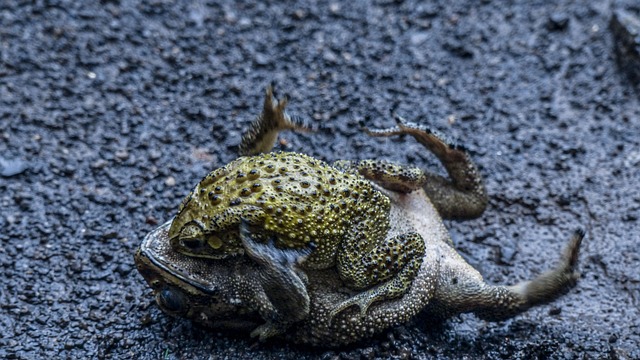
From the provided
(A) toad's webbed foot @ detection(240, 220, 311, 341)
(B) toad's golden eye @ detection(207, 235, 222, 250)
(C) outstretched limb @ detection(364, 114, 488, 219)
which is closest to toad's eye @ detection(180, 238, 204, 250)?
(B) toad's golden eye @ detection(207, 235, 222, 250)

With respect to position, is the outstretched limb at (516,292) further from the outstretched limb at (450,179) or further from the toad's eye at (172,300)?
the toad's eye at (172,300)

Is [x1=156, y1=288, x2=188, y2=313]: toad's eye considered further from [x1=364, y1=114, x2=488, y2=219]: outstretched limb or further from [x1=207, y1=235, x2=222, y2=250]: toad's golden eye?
[x1=364, y1=114, x2=488, y2=219]: outstretched limb

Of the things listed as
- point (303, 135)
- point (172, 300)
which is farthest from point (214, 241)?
point (303, 135)

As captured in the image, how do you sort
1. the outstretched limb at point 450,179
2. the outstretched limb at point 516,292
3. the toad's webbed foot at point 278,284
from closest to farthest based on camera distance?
the toad's webbed foot at point 278,284 < the outstretched limb at point 516,292 < the outstretched limb at point 450,179

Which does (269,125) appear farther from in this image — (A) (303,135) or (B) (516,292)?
(B) (516,292)

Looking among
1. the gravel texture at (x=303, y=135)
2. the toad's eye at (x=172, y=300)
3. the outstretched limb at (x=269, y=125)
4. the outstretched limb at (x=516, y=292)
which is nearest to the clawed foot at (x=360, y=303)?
the gravel texture at (x=303, y=135)

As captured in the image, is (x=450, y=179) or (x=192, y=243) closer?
(x=192, y=243)
